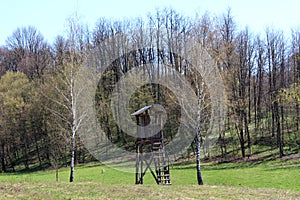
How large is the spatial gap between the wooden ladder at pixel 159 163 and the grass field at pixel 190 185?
0.86 m

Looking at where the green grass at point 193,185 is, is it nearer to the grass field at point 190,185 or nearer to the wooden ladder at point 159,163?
the grass field at point 190,185

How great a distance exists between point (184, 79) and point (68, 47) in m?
7.43

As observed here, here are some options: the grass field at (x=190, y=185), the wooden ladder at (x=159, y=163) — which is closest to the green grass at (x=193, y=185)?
the grass field at (x=190, y=185)

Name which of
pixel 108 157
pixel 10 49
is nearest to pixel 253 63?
pixel 108 157

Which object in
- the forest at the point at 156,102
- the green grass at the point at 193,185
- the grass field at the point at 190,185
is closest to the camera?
the grass field at the point at 190,185

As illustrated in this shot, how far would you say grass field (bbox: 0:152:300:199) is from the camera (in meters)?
10.1

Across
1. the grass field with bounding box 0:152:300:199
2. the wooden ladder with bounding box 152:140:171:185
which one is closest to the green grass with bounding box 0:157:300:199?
the grass field with bounding box 0:152:300:199

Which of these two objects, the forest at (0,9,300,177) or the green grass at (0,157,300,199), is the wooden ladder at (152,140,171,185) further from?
the forest at (0,9,300,177)

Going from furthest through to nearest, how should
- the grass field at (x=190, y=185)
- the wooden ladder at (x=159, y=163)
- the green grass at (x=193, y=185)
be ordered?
the wooden ladder at (x=159, y=163)
the green grass at (x=193, y=185)
the grass field at (x=190, y=185)

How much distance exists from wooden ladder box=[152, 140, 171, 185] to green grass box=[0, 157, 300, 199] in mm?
802

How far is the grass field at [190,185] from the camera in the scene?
10078 millimetres

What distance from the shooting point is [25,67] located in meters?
44.8

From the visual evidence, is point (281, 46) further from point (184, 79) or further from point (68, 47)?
point (68, 47)

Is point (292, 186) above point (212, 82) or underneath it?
underneath
